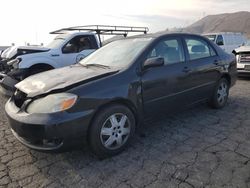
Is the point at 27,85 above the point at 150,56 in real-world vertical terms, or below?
below

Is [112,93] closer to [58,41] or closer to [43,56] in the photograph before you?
[43,56]

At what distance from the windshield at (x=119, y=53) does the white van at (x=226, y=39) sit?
9.34 m

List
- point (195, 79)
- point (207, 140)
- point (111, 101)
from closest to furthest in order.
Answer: point (111, 101)
point (207, 140)
point (195, 79)

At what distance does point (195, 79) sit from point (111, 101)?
193 centimetres

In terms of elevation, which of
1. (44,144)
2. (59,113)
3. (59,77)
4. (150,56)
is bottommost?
(44,144)

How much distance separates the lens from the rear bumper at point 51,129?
2.95 m

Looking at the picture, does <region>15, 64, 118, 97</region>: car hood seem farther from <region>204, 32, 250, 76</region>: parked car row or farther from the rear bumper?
<region>204, 32, 250, 76</region>: parked car row

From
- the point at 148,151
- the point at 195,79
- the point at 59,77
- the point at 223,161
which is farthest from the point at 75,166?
the point at 195,79

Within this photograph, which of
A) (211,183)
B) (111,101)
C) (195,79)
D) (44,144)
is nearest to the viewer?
(211,183)

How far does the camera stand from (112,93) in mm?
3340

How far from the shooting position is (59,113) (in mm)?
2975

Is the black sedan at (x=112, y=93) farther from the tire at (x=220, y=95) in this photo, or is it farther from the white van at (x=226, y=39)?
the white van at (x=226, y=39)

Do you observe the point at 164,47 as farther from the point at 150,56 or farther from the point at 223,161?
the point at 223,161

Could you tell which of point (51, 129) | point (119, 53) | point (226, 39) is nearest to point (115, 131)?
point (51, 129)
